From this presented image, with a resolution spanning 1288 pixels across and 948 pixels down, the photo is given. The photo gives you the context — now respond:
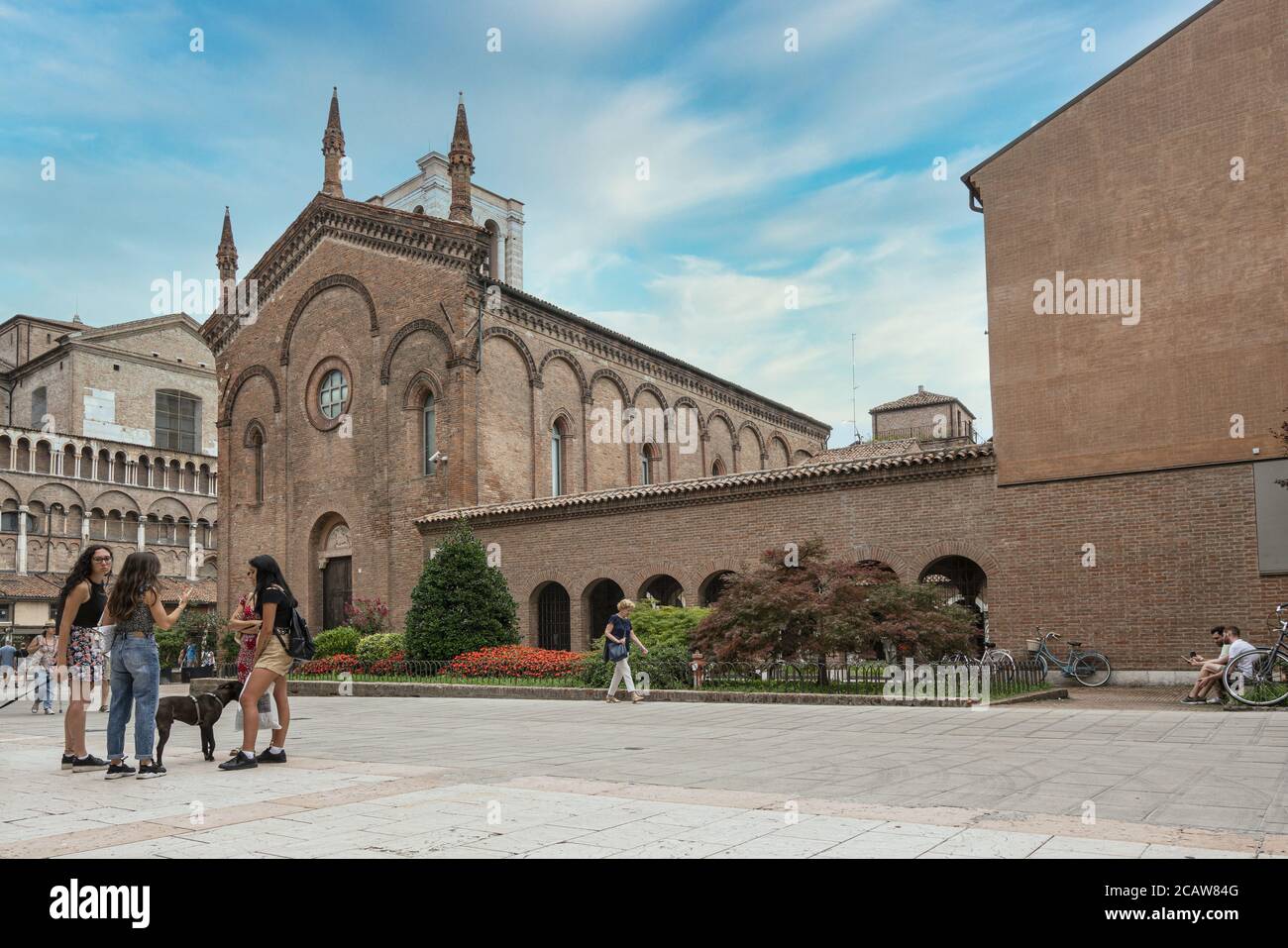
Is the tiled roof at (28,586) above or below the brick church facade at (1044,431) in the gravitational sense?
below

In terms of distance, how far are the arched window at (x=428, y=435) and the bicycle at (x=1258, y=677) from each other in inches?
882

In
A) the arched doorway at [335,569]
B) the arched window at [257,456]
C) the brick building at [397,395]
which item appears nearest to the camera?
the brick building at [397,395]

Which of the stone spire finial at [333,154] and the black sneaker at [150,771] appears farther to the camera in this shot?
the stone spire finial at [333,154]

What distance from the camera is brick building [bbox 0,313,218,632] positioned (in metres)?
52.2

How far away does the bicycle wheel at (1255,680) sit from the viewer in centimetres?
1245

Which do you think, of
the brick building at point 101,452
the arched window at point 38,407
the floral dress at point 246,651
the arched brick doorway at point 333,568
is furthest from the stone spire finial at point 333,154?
the arched window at point 38,407

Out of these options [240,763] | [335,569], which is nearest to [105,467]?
[335,569]

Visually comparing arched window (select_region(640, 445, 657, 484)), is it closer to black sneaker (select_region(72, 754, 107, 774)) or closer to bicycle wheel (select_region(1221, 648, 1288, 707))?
bicycle wheel (select_region(1221, 648, 1288, 707))

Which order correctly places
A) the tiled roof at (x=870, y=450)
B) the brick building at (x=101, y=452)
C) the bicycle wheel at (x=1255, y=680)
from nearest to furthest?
the bicycle wheel at (x=1255, y=680), the tiled roof at (x=870, y=450), the brick building at (x=101, y=452)

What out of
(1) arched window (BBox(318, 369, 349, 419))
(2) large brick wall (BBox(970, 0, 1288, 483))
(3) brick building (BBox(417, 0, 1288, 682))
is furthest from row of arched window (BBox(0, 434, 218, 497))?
(2) large brick wall (BBox(970, 0, 1288, 483))

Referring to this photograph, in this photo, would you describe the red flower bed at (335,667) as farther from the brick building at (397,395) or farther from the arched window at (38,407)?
the arched window at (38,407)

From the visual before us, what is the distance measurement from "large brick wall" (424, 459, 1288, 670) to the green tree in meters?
4.00

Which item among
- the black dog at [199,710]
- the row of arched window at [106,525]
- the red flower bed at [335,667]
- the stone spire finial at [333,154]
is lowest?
the red flower bed at [335,667]
